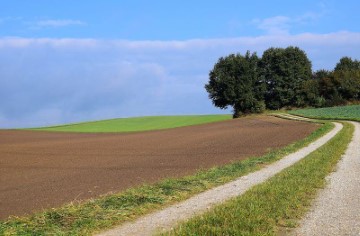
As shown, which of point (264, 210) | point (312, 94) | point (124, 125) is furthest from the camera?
point (312, 94)

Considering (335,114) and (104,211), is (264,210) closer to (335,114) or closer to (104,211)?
(104,211)

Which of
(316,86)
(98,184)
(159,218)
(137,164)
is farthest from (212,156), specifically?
(316,86)

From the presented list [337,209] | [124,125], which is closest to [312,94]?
[124,125]

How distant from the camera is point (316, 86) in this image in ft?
338

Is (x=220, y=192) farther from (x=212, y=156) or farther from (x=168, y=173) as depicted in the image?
(x=212, y=156)

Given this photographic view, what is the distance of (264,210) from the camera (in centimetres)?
939

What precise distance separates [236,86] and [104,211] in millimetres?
84813

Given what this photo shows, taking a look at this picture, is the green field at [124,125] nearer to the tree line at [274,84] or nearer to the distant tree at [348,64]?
the tree line at [274,84]

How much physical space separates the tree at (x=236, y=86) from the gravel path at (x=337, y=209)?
253ft

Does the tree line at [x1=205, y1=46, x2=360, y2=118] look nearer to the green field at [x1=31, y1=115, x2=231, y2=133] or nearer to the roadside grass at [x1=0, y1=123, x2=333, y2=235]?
the green field at [x1=31, y1=115, x2=231, y2=133]

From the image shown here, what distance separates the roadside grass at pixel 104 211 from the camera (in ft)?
Answer: 28.4

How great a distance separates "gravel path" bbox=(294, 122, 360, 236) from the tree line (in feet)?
256

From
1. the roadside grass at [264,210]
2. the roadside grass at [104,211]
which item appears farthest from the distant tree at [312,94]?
the roadside grass at [104,211]

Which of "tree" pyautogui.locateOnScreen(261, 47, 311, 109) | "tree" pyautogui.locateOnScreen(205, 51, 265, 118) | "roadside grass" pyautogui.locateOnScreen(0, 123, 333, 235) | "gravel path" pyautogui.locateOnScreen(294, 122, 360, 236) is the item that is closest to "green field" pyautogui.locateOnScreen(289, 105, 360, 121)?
"tree" pyautogui.locateOnScreen(205, 51, 265, 118)
